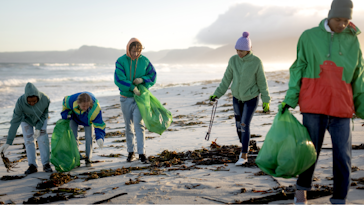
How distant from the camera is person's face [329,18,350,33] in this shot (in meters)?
2.15

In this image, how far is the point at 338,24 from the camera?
2.15 meters

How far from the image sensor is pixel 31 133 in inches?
156

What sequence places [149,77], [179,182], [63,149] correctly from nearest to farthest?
[179,182] → [63,149] → [149,77]

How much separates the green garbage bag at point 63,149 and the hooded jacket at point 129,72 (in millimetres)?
988

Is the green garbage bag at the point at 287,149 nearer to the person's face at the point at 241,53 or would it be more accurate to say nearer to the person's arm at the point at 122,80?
the person's face at the point at 241,53

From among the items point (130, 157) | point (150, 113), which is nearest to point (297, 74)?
point (150, 113)

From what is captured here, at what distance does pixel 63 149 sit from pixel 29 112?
0.72m

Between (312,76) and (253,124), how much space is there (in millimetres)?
4163

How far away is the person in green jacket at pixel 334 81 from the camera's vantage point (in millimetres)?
2182

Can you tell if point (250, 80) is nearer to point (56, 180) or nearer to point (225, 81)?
point (225, 81)

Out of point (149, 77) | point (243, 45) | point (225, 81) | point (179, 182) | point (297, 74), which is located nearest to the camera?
point (297, 74)

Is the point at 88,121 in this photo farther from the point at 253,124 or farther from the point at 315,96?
the point at 253,124

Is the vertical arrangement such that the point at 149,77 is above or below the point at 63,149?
above

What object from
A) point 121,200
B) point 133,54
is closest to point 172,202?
point 121,200
